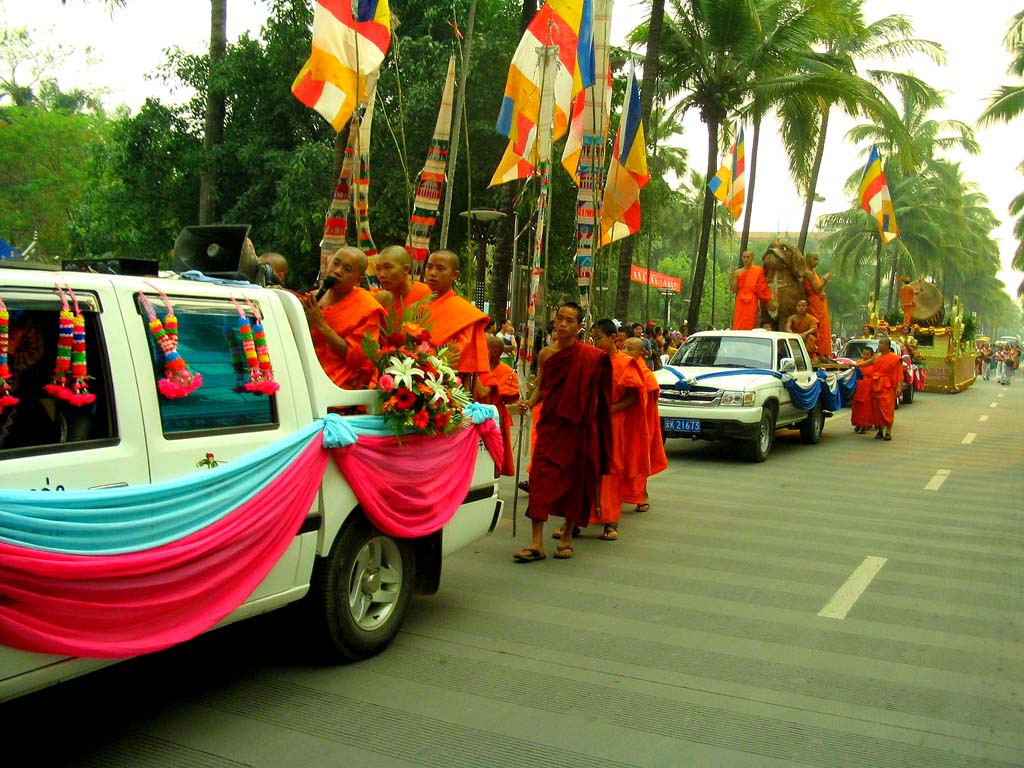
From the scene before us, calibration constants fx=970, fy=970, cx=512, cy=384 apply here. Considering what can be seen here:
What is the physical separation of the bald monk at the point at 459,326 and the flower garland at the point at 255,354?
1812 millimetres

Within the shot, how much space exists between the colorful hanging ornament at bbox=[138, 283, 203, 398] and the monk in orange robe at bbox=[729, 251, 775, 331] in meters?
15.0

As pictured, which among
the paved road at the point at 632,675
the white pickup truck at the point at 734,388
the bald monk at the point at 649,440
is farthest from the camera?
the white pickup truck at the point at 734,388

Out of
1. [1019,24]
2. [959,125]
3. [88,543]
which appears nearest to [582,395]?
[88,543]

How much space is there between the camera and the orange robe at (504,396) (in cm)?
659

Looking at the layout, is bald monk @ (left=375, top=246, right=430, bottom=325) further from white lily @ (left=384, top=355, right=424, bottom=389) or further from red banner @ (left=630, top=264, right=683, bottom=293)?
red banner @ (left=630, top=264, right=683, bottom=293)

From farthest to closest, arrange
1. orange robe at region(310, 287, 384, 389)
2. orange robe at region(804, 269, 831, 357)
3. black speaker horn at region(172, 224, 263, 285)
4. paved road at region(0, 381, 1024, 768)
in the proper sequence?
orange robe at region(804, 269, 831, 357)
black speaker horn at region(172, 224, 263, 285)
orange robe at region(310, 287, 384, 389)
paved road at region(0, 381, 1024, 768)

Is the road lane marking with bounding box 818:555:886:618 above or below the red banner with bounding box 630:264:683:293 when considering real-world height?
below

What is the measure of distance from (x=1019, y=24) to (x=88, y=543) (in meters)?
30.8

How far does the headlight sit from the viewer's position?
12852mm

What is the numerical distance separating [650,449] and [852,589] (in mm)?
2895

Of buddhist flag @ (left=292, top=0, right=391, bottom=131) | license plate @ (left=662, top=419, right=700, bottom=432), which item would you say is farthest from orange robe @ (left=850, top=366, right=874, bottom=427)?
buddhist flag @ (left=292, top=0, right=391, bottom=131)

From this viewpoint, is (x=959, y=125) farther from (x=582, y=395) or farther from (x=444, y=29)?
(x=582, y=395)

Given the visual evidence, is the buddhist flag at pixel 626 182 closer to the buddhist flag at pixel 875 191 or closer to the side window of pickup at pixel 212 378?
the side window of pickup at pixel 212 378

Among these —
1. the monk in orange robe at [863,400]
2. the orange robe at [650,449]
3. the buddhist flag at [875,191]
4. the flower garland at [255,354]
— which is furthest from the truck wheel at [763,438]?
the buddhist flag at [875,191]
